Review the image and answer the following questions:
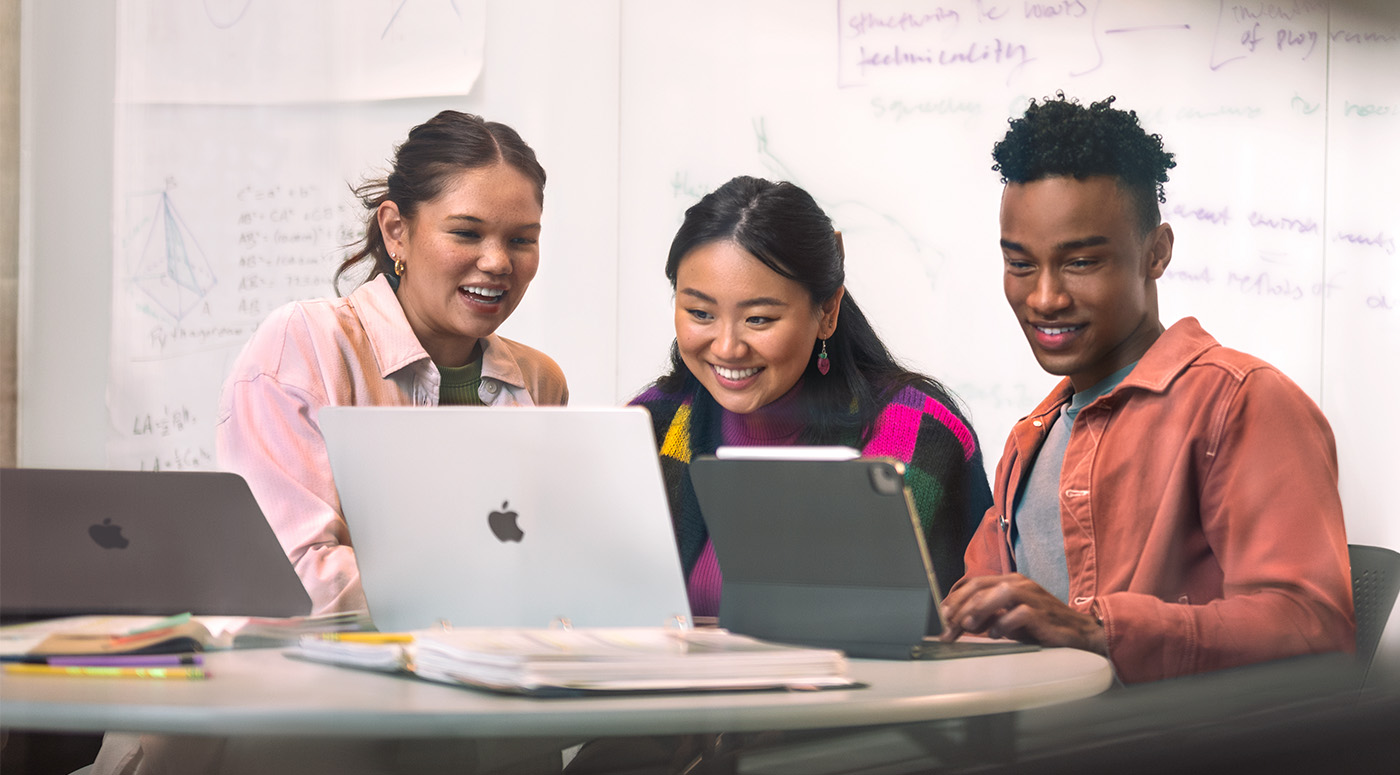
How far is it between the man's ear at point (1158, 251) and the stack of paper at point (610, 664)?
89cm

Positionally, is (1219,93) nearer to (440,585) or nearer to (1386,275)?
(1386,275)

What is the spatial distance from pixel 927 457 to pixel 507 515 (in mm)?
775

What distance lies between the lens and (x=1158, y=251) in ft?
4.96

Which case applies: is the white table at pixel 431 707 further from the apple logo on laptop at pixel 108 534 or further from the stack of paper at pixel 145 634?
the apple logo on laptop at pixel 108 534

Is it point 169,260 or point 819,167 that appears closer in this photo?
point 819,167

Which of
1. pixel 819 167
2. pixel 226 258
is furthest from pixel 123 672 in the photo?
pixel 226 258

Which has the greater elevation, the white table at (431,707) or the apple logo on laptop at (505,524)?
the apple logo on laptop at (505,524)

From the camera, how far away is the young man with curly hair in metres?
1.12

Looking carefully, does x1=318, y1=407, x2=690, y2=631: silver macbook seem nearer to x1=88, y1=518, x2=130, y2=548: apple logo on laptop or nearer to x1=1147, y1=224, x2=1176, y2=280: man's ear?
x1=88, y1=518, x2=130, y2=548: apple logo on laptop

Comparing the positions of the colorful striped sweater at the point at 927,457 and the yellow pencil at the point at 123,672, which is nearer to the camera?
the yellow pencil at the point at 123,672

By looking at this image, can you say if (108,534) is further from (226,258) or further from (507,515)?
(226,258)

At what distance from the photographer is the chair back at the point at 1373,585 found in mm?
1242

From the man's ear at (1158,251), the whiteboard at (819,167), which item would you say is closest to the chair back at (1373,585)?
the whiteboard at (819,167)

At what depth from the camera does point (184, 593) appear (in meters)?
1.01
